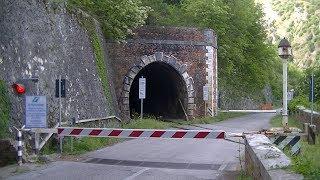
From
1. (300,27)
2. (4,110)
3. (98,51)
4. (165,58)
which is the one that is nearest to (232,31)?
Result: (165,58)

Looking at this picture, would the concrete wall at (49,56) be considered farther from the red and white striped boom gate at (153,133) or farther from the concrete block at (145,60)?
the concrete block at (145,60)

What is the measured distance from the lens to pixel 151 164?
509 inches

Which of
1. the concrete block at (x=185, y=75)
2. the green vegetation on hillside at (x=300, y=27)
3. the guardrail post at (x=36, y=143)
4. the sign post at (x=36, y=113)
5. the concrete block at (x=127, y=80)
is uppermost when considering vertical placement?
the green vegetation on hillside at (x=300, y=27)

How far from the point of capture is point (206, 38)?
97.6 ft

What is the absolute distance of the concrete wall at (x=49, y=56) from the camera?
13.3 meters

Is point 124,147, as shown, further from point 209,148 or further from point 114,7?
point 114,7

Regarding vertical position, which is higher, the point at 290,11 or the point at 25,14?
the point at 290,11

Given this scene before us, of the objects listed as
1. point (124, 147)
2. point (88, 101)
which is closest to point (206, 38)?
point (88, 101)

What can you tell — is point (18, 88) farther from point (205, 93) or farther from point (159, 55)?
point (205, 93)

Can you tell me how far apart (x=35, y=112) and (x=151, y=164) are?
320 cm

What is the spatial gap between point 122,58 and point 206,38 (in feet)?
17.5

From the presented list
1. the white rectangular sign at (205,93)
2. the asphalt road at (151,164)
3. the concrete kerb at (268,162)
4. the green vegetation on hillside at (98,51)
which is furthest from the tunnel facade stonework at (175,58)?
the concrete kerb at (268,162)

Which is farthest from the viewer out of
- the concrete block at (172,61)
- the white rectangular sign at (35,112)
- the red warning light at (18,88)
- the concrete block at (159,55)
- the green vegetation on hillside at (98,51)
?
the concrete block at (172,61)

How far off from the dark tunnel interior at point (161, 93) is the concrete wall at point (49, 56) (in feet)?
32.7
